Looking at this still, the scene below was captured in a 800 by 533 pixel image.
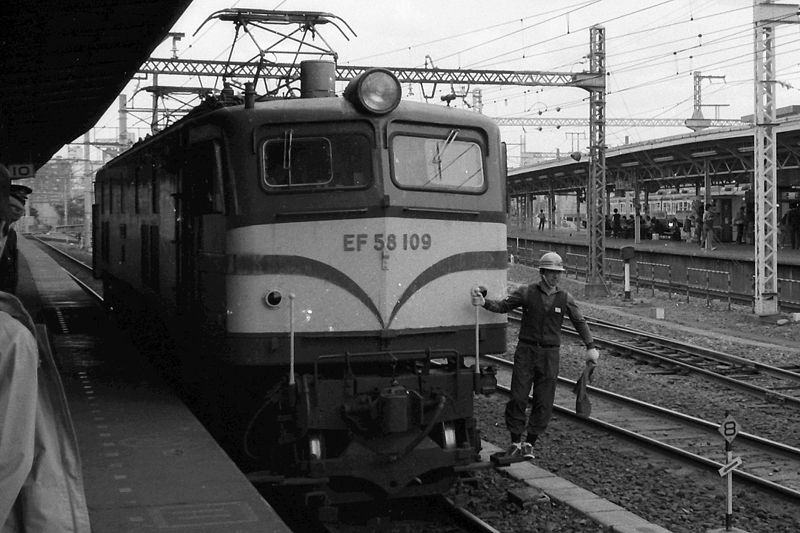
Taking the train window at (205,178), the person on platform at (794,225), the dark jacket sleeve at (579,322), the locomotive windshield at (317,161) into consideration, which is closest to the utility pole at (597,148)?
the person on platform at (794,225)

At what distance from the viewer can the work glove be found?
27.7ft

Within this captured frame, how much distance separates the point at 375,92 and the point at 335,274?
1454 millimetres

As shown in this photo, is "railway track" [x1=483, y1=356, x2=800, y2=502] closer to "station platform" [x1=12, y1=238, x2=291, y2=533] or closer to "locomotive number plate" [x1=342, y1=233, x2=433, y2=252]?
"locomotive number plate" [x1=342, y1=233, x2=433, y2=252]

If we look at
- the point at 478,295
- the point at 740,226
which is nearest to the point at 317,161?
the point at 478,295

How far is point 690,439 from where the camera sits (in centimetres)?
1109

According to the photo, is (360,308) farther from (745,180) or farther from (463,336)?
(745,180)

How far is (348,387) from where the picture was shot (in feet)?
24.8

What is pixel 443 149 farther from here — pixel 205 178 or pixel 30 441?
pixel 30 441

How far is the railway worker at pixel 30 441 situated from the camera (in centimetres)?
225

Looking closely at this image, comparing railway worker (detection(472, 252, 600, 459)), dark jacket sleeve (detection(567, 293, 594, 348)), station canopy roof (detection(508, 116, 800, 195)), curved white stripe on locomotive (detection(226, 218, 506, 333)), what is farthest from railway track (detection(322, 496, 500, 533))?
station canopy roof (detection(508, 116, 800, 195))

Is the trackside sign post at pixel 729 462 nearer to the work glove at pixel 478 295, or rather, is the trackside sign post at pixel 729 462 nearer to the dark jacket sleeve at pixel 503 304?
the dark jacket sleeve at pixel 503 304

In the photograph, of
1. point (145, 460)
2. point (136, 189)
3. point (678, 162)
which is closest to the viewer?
point (145, 460)

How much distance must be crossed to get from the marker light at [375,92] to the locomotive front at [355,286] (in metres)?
0.01

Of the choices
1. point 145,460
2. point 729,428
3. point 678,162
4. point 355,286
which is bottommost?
point 729,428
